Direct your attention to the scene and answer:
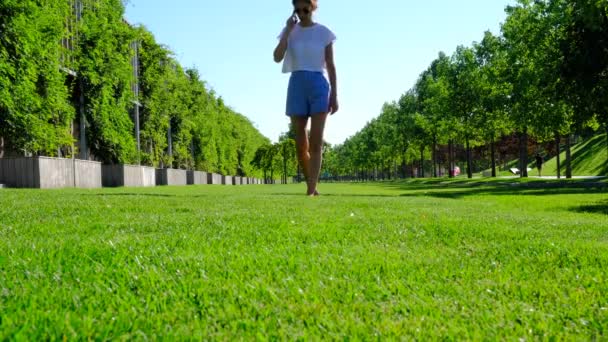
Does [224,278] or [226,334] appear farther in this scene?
[224,278]

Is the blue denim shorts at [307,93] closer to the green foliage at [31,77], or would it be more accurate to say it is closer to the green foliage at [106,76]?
the green foliage at [31,77]

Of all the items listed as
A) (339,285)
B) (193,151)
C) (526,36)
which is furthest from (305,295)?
(193,151)

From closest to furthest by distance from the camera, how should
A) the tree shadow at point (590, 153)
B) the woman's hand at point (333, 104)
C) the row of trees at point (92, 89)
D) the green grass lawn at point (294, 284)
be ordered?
the green grass lawn at point (294, 284), the woman's hand at point (333, 104), the row of trees at point (92, 89), the tree shadow at point (590, 153)

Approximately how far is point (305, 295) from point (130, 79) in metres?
32.7

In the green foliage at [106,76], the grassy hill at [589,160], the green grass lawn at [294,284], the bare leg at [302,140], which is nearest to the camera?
the green grass lawn at [294,284]

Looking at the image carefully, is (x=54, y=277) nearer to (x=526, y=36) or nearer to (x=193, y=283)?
(x=193, y=283)

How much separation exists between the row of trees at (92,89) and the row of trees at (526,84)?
20232mm

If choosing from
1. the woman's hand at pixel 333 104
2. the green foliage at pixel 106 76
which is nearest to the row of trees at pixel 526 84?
the woman's hand at pixel 333 104

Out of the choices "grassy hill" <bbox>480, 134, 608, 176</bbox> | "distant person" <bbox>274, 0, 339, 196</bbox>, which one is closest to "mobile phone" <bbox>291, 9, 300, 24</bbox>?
"distant person" <bbox>274, 0, 339, 196</bbox>

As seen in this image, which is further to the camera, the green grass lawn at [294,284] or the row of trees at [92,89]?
the row of trees at [92,89]

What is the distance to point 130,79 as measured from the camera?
32.2 meters

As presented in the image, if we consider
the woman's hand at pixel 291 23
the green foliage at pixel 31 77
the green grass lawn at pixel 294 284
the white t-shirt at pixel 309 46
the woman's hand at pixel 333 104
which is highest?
the green foliage at pixel 31 77

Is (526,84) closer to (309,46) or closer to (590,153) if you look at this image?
(309,46)

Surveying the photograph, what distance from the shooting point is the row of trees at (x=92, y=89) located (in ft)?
65.6
